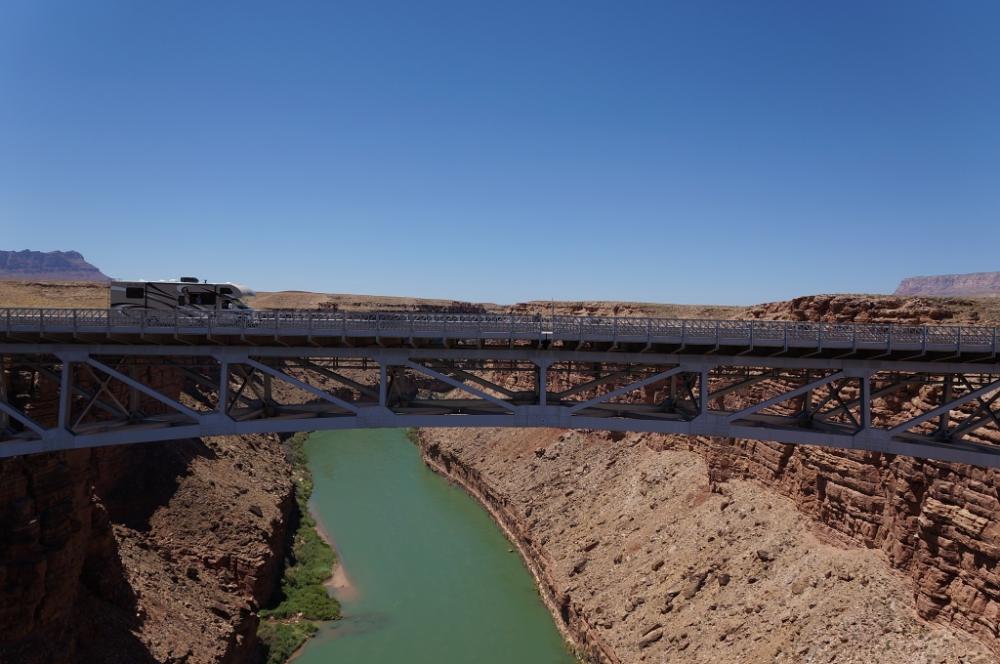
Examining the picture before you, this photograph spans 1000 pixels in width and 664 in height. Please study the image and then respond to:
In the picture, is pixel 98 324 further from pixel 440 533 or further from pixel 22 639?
pixel 440 533

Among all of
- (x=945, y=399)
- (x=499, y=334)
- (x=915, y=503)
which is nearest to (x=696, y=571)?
(x=915, y=503)

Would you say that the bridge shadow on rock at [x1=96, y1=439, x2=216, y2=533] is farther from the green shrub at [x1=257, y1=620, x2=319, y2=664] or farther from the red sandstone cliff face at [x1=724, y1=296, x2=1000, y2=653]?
the red sandstone cliff face at [x1=724, y1=296, x2=1000, y2=653]

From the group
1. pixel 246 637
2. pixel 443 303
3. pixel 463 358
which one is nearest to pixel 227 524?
pixel 246 637

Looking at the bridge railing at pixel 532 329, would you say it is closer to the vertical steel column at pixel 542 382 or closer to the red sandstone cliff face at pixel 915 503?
the vertical steel column at pixel 542 382

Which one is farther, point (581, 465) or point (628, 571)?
point (581, 465)

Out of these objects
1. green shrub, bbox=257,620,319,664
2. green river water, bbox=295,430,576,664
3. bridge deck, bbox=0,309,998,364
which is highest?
bridge deck, bbox=0,309,998,364

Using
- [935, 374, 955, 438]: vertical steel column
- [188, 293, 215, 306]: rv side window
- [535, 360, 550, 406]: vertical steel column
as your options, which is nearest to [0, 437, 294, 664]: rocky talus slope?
[188, 293, 215, 306]: rv side window
